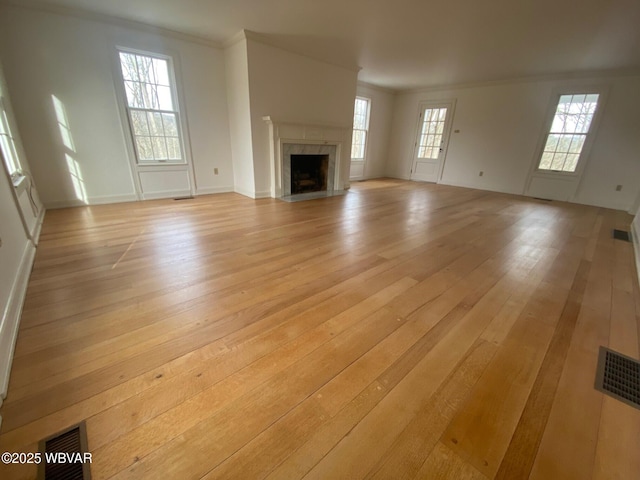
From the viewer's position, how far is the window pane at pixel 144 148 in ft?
13.9

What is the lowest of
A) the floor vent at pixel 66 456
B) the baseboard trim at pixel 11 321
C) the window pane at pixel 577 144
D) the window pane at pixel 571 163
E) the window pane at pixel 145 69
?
the floor vent at pixel 66 456

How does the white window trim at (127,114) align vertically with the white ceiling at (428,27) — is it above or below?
below

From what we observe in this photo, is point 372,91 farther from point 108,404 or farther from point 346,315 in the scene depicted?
point 108,404

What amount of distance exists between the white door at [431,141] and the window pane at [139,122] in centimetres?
659

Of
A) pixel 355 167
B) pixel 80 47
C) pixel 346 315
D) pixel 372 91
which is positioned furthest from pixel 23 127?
pixel 372 91

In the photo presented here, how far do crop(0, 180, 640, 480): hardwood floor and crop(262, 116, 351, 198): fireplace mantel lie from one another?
2315mm

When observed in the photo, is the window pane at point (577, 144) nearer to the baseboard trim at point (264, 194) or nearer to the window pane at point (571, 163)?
the window pane at point (571, 163)

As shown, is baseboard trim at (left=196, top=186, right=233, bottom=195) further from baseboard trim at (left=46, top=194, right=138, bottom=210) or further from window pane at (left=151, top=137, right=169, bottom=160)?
baseboard trim at (left=46, top=194, right=138, bottom=210)

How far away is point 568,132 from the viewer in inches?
215

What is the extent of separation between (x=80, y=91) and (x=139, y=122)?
0.72 metres

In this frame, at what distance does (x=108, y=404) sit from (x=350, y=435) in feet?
3.25

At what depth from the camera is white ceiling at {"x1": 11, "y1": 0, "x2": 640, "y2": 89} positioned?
3049 millimetres

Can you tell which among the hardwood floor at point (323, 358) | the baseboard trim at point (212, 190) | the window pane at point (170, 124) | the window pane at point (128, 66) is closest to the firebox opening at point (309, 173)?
the baseboard trim at point (212, 190)

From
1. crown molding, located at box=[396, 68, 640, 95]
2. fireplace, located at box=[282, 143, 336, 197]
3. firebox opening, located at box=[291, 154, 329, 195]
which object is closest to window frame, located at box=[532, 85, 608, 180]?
crown molding, located at box=[396, 68, 640, 95]
